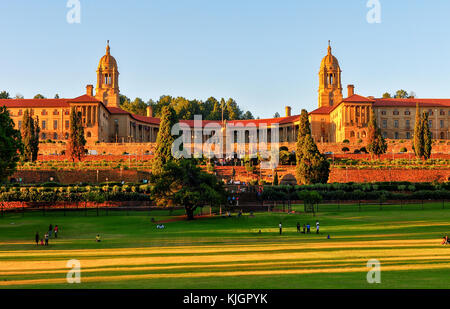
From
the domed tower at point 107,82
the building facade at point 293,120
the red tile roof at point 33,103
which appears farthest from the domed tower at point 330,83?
the red tile roof at point 33,103

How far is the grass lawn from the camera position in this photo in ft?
54.4

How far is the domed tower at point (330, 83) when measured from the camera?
12988 centimetres

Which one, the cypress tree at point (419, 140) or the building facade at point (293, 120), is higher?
the building facade at point (293, 120)

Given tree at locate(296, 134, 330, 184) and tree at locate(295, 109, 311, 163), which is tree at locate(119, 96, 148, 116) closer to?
tree at locate(295, 109, 311, 163)

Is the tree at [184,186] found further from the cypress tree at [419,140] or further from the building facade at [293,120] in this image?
the building facade at [293,120]

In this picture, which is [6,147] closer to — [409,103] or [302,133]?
[302,133]

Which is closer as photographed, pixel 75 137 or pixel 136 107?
pixel 75 137

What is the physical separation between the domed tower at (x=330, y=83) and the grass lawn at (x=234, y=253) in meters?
90.8

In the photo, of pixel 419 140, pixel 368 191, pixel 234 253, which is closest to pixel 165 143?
pixel 368 191

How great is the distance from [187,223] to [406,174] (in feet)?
140

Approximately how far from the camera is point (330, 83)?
13062cm

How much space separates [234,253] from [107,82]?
11466 cm

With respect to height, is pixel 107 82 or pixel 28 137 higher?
pixel 107 82
